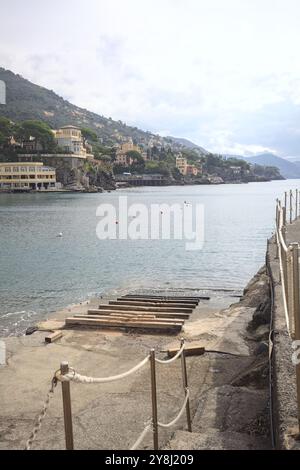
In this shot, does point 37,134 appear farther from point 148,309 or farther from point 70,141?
point 148,309

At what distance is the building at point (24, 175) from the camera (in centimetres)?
12250

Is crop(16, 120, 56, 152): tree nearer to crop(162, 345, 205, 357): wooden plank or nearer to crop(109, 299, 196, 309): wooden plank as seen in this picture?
crop(109, 299, 196, 309): wooden plank

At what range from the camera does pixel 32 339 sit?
38.1 feet

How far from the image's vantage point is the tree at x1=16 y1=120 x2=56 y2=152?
13762 centimetres

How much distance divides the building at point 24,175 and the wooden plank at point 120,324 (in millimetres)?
114912

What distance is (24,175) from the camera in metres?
123

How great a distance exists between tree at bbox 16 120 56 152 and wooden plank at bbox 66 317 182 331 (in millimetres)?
130039

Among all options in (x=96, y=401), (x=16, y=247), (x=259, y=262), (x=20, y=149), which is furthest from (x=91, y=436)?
(x=20, y=149)

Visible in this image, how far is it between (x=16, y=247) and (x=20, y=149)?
10772cm

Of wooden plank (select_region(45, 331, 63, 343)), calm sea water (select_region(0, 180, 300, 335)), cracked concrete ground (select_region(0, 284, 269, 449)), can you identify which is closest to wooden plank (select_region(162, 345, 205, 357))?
cracked concrete ground (select_region(0, 284, 269, 449))

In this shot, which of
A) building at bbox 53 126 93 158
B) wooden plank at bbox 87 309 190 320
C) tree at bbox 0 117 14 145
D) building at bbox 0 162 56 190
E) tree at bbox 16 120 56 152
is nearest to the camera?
wooden plank at bbox 87 309 190 320

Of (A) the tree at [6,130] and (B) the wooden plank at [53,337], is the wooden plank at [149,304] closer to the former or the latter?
(B) the wooden plank at [53,337]
